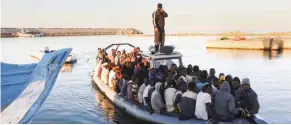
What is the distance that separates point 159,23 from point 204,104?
6.49 metres

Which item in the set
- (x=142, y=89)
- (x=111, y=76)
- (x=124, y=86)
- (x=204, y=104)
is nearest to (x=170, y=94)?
(x=204, y=104)

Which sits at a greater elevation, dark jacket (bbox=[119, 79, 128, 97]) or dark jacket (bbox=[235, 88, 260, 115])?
dark jacket (bbox=[235, 88, 260, 115])

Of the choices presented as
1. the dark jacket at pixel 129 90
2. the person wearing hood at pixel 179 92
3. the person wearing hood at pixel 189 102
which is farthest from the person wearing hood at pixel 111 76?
the person wearing hood at pixel 189 102

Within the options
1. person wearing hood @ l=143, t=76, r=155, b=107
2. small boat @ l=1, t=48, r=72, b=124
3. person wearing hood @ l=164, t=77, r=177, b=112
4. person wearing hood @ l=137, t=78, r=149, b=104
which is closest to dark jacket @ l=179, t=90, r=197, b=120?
person wearing hood @ l=164, t=77, r=177, b=112

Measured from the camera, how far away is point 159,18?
1571 cm

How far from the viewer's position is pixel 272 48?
5303 centimetres

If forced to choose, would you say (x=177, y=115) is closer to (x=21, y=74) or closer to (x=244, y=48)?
(x=21, y=74)

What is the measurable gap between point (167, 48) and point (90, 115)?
400cm

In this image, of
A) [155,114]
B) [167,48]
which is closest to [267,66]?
[167,48]

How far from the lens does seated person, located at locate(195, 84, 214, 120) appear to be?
31.9 ft

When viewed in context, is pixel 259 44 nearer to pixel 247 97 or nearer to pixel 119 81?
pixel 119 81

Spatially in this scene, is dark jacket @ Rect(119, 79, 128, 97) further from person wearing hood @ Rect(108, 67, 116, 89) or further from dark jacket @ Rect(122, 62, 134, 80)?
person wearing hood @ Rect(108, 67, 116, 89)

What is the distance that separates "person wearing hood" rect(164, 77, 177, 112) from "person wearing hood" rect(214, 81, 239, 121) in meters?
1.60

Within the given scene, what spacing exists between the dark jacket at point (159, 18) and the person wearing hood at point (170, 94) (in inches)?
196
